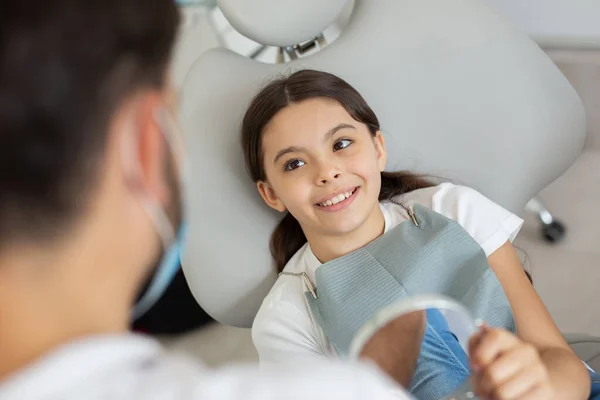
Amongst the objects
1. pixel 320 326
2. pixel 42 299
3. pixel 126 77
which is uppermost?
pixel 126 77

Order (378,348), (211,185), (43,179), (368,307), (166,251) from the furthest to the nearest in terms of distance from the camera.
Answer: (211,185), (368,307), (378,348), (166,251), (43,179)

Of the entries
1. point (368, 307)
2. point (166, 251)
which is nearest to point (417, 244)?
point (368, 307)

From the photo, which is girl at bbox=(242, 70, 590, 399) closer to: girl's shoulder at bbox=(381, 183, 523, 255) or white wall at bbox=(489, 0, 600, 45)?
girl's shoulder at bbox=(381, 183, 523, 255)

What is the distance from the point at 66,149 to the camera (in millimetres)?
430

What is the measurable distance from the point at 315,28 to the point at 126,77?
2.96 ft

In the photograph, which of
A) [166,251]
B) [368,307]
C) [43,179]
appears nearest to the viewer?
[43,179]

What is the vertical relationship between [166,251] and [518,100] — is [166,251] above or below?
above

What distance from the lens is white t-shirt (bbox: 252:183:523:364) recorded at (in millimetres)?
1116

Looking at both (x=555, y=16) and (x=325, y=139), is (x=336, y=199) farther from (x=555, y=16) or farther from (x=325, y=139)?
(x=555, y=16)

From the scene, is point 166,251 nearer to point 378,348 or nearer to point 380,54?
point 378,348

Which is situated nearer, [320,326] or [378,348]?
[378,348]

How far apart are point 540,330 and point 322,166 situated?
1.43ft

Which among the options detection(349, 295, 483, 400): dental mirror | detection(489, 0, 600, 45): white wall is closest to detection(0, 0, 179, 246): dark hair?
detection(349, 295, 483, 400): dental mirror

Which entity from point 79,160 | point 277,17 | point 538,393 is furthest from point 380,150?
point 79,160
